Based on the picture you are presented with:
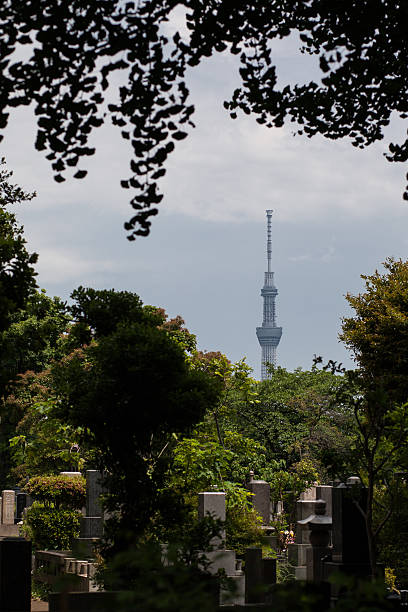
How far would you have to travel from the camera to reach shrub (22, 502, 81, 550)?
2070cm

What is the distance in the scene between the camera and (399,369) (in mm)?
27719

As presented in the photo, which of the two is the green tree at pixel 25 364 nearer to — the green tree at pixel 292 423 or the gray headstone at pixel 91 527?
the gray headstone at pixel 91 527

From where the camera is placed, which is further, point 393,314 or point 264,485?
point 393,314

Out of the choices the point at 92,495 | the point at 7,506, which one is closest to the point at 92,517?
the point at 92,495

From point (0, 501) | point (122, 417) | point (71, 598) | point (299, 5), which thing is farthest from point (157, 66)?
point (0, 501)

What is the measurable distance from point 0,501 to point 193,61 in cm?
2384

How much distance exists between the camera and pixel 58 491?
70.8 ft

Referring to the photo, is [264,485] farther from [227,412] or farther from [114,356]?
[114,356]

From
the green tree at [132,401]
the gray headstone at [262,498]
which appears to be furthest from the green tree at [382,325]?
the green tree at [132,401]

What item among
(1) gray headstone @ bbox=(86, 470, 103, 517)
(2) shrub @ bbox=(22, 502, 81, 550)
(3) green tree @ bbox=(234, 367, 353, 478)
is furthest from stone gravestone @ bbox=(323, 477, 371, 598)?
(3) green tree @ bbox=(234, 367, 353, 478)

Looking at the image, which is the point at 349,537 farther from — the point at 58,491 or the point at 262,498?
the point at 58,491

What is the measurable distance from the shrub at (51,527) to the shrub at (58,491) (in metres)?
0.45

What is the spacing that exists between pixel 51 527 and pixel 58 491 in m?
1.02

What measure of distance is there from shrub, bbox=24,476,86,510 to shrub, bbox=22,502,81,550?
1.47 ft
